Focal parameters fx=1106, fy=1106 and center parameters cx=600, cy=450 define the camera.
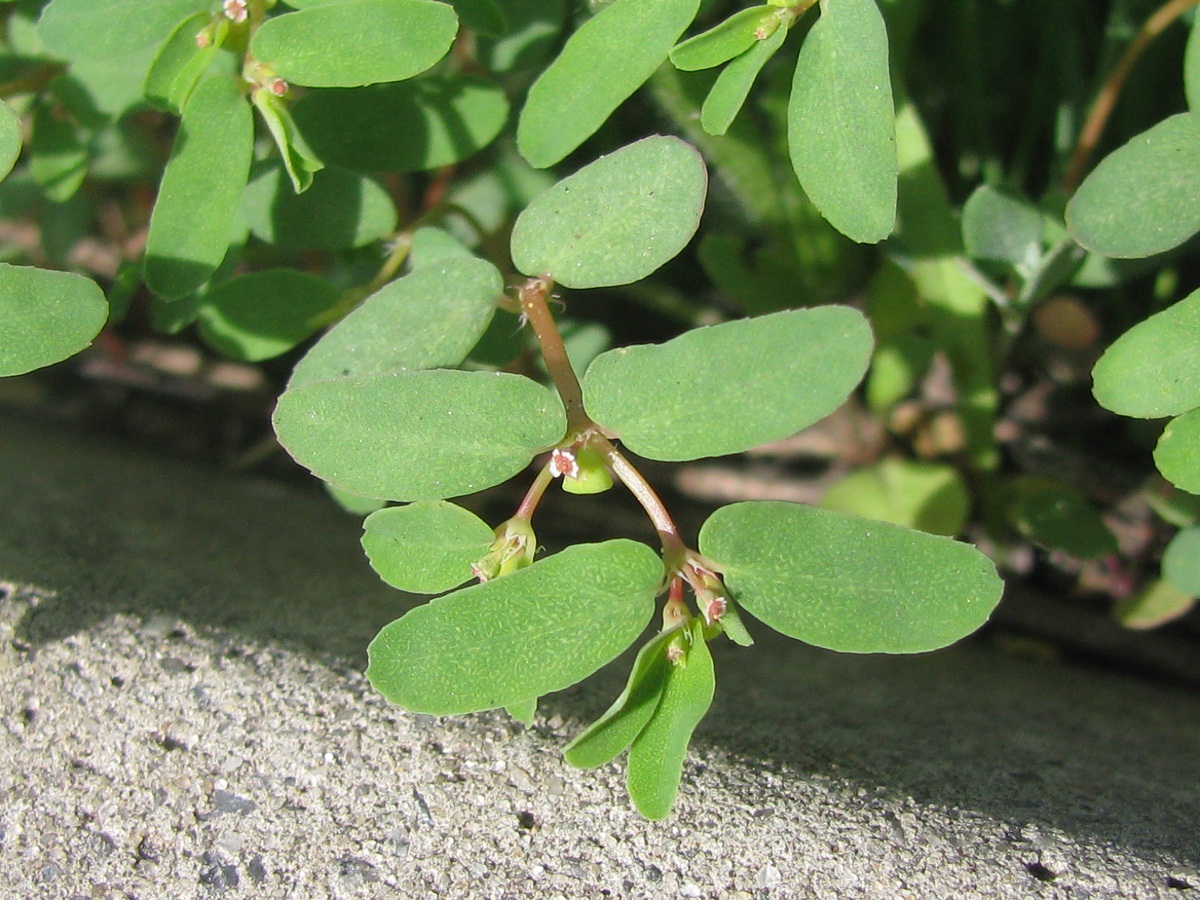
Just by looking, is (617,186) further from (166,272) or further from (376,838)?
(376,838)

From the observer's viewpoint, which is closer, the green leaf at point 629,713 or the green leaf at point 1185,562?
the green leaf at point 629,713

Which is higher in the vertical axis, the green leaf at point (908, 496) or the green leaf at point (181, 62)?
the green leaf at point (181, 62)

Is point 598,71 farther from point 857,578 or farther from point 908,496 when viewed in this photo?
point 908,496

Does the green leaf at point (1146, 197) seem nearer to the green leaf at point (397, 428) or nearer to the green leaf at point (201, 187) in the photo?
the green leaf at point (397, 428)

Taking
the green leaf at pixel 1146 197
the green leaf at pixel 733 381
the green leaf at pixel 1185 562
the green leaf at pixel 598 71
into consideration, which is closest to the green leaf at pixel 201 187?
the green leaf at pixel 598 71

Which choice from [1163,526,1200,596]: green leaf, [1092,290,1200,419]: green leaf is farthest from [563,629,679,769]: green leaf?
[1163,526,1200,596]: green leaf

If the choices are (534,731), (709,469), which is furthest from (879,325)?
(534,731)

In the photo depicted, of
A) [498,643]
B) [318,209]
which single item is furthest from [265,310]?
[498,643]
